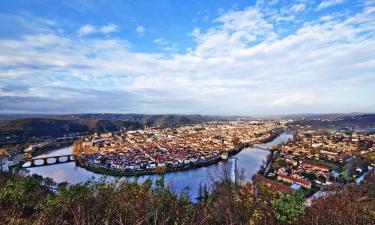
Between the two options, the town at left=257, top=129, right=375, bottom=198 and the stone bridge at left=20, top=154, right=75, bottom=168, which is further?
the stone bridge at left=20, top=154, right=75, bottom=168

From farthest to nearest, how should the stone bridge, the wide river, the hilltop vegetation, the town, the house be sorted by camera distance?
the stone bridge
the wide river
the town
the house
the hilltop vegetation

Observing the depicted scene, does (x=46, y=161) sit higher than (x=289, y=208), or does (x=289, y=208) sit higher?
(x=289, y=208)

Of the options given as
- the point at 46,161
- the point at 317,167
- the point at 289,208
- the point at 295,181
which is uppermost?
the point at 289,208

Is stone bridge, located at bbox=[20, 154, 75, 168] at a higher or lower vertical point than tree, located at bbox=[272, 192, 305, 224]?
lower

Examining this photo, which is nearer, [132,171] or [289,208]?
[289,208]

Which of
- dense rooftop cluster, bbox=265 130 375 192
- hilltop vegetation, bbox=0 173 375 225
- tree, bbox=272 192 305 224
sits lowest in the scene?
dense rooftop cluster, bbox=265 130 375 192

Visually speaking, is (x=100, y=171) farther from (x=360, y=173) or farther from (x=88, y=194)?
(x=360, y=173)

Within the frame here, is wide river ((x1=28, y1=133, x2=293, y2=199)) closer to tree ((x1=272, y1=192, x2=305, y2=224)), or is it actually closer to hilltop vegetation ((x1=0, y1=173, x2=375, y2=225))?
hilltop vegetation ((x1=0, y1=173, x2=375, y2=225))

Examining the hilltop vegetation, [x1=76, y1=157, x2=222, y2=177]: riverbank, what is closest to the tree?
the hilltop vegetation

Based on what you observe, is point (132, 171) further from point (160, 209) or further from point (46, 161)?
point (160, 209)

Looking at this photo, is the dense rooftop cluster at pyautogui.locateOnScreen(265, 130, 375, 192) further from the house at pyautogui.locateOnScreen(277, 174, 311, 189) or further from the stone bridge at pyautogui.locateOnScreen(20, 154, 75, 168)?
the stone bridge at pyautogui.locateOnScreen(20, 154, 75, 168)

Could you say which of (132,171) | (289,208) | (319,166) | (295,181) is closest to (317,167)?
(319,166)

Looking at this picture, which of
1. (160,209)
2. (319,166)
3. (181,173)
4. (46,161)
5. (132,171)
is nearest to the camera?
(160,209)

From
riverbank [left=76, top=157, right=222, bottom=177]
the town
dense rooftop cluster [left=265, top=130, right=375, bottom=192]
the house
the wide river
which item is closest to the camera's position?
the house
